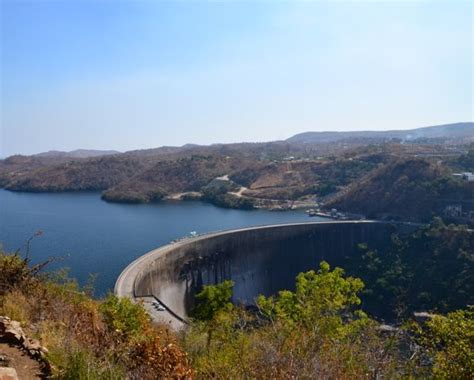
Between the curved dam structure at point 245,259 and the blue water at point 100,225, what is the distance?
8.24ft

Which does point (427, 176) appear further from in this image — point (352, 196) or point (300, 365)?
point (300, 365)

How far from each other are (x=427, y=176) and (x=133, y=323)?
31746 millimetres

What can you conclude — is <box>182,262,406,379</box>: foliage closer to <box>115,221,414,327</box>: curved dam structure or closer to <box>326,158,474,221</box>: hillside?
<box>115,221,414,327</box>: curved dam structure

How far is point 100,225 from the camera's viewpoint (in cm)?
3462

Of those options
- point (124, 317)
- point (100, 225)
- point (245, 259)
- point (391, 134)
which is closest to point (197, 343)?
point (124, 317)

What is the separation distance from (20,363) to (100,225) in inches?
1246

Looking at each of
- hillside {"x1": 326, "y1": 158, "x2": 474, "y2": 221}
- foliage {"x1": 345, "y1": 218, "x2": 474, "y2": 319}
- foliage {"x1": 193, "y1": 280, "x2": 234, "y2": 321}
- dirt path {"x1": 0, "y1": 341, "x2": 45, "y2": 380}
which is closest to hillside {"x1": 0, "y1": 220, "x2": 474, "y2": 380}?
dirt path {"x1": 0, "y1": 341, "x2": 45, "y2": 380}

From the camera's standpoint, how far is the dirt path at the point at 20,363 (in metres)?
3.88

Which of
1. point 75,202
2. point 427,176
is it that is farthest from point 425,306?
point 75,202

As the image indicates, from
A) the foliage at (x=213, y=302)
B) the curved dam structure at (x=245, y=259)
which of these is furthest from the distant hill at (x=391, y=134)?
the foliage at (x=213, y=302)

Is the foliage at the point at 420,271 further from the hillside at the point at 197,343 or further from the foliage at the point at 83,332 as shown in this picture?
the foliage at the point at 83,332

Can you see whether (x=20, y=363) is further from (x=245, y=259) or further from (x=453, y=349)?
(x=245, y=259)

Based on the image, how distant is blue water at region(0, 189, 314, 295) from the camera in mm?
24531

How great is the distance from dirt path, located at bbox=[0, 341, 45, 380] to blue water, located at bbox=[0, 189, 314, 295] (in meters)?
15.1
